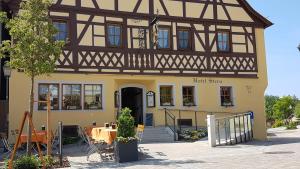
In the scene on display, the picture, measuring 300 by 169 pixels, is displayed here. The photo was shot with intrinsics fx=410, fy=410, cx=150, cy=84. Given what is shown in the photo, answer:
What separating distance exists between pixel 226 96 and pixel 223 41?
3.13m

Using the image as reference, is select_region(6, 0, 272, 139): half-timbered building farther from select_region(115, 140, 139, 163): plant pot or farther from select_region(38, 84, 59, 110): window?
select_region(115, 140, 139, 163): plant pot

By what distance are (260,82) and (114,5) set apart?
948 cm

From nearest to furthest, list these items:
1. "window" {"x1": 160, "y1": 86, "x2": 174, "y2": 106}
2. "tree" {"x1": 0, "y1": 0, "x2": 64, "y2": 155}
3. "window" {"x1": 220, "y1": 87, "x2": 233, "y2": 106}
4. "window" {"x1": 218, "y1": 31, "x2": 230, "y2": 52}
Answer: "tree" {"x1": 0, "y1": 0, "x2": 64, "y2": 155} < "window" {"x1": 160, "y1": 86, "x2": 174, "y2": 106} < "window" {"x1": 220, "y1": 87, "x2": 233, "y2": 106} < "window" {"x1": 218, "y1": 31, "x2": 230, "y2": 52}

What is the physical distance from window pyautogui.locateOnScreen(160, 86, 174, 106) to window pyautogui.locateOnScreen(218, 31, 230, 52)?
3912 millimetres

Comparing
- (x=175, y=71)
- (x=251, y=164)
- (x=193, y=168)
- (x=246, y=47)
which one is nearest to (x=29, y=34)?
(x=193, y=168)

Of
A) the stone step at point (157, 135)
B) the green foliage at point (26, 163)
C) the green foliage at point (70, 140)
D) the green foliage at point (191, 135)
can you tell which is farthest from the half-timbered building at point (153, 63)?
the green foliage at point (26, 163)

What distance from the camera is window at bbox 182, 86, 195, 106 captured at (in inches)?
868

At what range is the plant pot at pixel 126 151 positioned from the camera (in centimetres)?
1224

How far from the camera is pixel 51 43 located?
12766mm

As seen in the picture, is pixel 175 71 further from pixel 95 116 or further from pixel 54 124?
pixel 54 124

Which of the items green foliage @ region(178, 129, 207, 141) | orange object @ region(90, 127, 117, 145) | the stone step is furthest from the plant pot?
green foliage @ region(178, 129, 207, 141)

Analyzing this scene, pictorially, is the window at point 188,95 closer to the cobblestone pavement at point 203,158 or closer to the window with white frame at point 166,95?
the window with white frame at point 166,95

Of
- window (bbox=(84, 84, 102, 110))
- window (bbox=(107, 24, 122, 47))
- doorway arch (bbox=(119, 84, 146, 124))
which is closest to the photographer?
window (bbox=(84, 84, 102, 110))

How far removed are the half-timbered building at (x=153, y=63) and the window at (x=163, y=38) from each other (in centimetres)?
3
